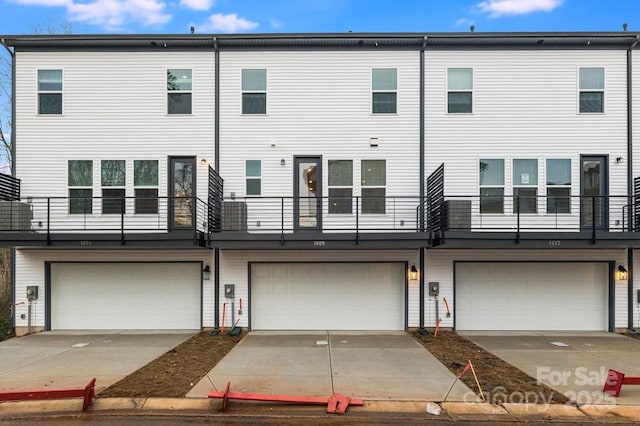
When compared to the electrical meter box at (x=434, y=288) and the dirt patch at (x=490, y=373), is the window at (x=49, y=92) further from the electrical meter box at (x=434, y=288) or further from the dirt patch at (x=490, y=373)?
the dirt patch at (x=490, y=373)

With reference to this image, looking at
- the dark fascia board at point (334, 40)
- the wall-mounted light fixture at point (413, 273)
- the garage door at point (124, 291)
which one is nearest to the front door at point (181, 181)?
the garage door at point (124, 291)

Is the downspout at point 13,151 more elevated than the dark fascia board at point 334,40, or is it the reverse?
the dark fascia board at point 334,40

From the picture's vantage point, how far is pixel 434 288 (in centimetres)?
1005

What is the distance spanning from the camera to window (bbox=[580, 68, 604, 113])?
403 inches

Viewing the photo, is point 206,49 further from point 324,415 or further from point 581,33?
point 581,33

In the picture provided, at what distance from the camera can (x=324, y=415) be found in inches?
201

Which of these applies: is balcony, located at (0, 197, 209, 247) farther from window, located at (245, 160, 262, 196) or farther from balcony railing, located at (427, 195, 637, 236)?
balcony railing, located at (427, 195, 637, 236)

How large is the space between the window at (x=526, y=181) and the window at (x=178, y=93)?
9.24m

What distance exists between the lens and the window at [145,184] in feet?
33.1

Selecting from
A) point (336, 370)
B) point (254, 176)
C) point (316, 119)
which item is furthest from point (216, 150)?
point (336, 370)

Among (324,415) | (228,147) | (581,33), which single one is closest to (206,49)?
(228,147)

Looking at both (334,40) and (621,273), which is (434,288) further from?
(334,40)

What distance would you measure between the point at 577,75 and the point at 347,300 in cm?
888

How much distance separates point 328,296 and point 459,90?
681cm
